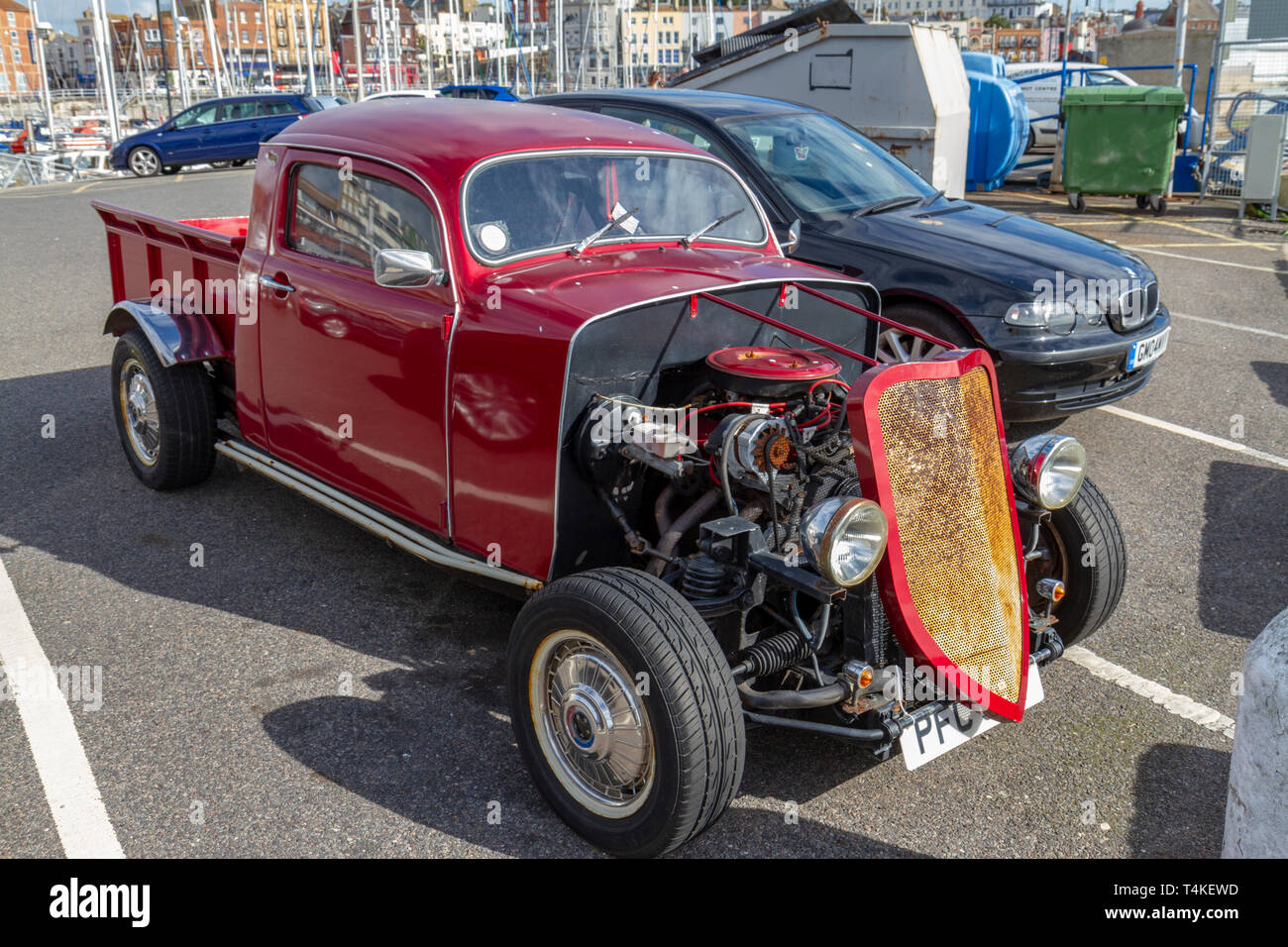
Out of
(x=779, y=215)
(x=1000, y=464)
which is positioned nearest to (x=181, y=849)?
(x=1000, y=464)

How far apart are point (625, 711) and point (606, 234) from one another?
2030mm

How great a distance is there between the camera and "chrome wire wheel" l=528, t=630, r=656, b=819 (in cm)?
307

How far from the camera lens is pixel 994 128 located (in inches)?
627

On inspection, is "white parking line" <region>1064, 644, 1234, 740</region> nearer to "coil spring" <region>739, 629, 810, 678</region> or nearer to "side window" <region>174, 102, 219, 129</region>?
"coil spring" <region>739, 629, 810, 678</region>

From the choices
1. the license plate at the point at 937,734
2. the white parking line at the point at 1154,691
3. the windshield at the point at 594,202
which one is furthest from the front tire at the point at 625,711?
the white parking line at the point at 1154,691

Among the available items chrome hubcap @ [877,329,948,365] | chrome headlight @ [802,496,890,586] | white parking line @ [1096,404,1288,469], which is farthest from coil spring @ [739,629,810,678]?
white parking line @ [1096,404,1288,469]

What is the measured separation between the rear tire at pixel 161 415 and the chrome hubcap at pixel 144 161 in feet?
69.6

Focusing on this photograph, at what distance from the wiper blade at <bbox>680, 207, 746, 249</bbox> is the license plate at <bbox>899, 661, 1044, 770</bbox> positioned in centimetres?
223

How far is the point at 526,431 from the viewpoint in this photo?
368cm

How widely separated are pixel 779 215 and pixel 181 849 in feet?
15.7

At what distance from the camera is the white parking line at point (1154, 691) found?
12.5ft

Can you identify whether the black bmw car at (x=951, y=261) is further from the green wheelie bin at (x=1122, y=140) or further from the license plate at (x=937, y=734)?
the green wheelie bin at (x=1122, y=140)

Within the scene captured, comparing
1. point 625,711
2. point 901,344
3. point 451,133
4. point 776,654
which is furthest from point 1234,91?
point 625,711
